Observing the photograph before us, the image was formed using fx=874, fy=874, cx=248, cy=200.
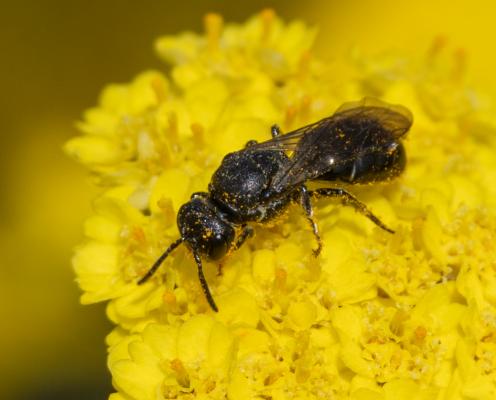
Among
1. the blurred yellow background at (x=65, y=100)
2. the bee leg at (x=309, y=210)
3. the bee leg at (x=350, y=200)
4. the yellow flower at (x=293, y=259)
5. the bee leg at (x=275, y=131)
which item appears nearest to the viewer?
the yellow flower at (x=293, y=259)

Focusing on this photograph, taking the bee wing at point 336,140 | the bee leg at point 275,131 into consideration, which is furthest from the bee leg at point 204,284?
the bee leg at point 275,131

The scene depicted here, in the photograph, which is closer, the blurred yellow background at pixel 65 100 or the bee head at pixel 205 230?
the bee head at pixel 205 230

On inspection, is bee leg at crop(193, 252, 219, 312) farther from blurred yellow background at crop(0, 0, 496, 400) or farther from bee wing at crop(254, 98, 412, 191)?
blurred yellow background at crop(0, 0, 496, 400)

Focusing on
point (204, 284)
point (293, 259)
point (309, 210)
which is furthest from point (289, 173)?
point (204, 284)

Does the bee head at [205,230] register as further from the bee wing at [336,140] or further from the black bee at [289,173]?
the bee wing at [336,140]

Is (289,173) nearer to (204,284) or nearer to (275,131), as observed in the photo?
(275,131)

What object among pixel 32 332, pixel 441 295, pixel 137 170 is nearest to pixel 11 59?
pixel 32 332

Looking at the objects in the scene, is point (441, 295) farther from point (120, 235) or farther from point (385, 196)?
point (120, 235)
